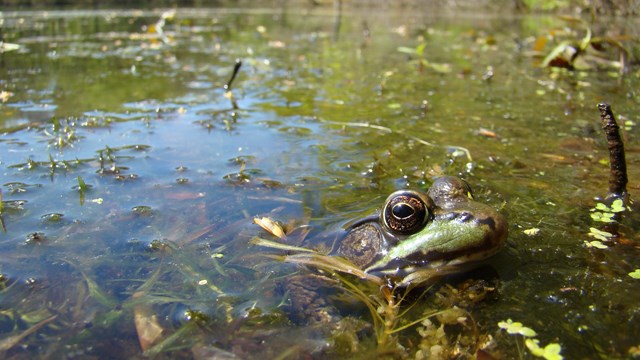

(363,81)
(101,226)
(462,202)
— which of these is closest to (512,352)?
(462,202)

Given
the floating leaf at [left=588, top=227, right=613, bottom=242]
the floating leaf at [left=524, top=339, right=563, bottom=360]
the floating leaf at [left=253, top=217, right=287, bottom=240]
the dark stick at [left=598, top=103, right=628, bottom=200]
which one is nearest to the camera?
the floating leaf at [left=524, top=339, right=563, bottom=360]

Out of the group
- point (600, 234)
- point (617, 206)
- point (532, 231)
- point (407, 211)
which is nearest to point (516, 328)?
point (407, 211)

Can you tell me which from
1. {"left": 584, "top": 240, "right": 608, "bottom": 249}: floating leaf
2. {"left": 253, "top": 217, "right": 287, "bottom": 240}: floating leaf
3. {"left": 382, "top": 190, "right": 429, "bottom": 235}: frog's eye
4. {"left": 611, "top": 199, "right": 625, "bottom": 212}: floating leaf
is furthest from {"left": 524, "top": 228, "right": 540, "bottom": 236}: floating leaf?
{"left": 253, "top": 217, "right": 287, "bottom": 240}: floating leaf

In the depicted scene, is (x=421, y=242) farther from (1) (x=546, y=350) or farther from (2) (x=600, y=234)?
(2) (x=600, y=234)

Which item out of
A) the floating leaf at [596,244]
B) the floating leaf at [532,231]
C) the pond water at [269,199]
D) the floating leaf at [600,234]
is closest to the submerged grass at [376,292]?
the pond water at [269,199]

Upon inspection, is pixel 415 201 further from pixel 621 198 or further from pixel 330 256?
pixel 621 198

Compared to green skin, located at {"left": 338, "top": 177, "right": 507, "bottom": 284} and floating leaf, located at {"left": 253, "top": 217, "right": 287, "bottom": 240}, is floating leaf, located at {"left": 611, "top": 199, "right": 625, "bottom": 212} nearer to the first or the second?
green skin, located at {"left": 338, "top": 177, "right": 507, "bottom": 284}

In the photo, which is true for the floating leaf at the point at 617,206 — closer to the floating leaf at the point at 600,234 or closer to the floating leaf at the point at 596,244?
the floating leaf at the point at 600,234
